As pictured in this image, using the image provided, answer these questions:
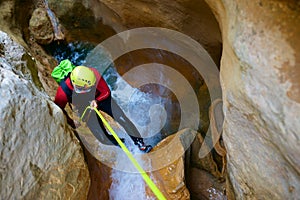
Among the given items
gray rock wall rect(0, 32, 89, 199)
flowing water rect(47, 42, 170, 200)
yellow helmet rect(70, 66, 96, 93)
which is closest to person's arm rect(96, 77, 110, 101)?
yellow helmet rect(70, 66, 96, 93)

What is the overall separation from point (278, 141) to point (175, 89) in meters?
3.40

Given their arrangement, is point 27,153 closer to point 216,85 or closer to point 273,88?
point 273,88

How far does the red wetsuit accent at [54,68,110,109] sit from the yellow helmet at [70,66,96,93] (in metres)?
0.16

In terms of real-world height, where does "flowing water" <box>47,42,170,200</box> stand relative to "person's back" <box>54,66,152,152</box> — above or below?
below

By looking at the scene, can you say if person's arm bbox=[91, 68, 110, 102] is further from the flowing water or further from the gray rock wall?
the gray rock wall

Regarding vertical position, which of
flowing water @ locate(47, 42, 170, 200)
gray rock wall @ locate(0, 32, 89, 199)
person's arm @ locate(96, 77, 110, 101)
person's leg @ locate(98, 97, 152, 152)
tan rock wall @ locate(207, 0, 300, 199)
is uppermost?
tan rock wall @ locate(207, 0, 300, 199)

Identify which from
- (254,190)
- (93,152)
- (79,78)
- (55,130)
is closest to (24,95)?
(55,130)

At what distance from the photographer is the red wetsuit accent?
3.34 m

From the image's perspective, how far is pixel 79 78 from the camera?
323cm

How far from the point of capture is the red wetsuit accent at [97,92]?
3342mm

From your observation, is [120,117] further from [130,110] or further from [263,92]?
[263,92]

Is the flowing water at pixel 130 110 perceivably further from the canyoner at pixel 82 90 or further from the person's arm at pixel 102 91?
the person's arm at pixel 102 91

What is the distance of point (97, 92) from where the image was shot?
143 inches

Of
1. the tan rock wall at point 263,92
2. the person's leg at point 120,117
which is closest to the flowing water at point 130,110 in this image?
the person's leg at point 120,117
